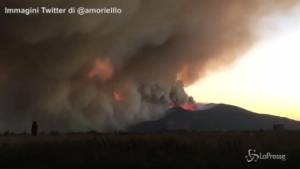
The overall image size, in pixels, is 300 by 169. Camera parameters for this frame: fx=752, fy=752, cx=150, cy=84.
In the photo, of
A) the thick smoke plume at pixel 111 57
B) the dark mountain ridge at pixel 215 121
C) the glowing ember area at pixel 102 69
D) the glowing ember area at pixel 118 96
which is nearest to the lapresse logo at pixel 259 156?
the dark mountain ridge at pixel 215 121

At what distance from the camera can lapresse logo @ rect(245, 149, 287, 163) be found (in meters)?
17.1

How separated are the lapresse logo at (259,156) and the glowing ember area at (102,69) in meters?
3.75

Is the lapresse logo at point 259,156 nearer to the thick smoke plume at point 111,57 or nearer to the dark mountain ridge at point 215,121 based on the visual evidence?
the dark mountain ridge at point 215,121

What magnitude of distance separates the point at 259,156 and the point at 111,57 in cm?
413

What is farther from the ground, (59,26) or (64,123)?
(59,26)

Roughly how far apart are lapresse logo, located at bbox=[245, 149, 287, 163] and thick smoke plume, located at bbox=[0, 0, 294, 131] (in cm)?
198

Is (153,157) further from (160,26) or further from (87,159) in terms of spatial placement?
(160,26)

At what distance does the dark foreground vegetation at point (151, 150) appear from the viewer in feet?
56.4

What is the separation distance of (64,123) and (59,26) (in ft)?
7.48

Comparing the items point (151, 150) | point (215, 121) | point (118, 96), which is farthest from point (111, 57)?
point (215, 121)

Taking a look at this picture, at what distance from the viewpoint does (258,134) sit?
57.0ft

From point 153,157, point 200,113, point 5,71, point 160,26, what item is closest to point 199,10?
point 160,26

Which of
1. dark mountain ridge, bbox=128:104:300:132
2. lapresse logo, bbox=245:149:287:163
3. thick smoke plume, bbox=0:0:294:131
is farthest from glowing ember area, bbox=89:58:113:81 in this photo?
lapresse logo, bbox=245:149:287:163

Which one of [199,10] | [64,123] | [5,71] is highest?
[199,10]
